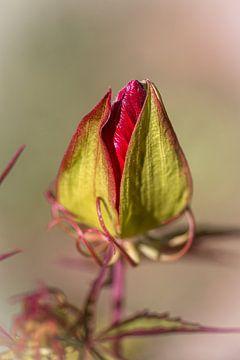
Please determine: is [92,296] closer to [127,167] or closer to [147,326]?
[147,326]

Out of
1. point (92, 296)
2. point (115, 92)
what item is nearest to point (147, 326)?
point (92, 296)

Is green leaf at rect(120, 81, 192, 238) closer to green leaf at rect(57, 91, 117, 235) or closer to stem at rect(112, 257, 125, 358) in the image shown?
green leaf at rect(57, 91, 117, 235)

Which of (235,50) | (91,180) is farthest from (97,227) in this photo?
(235,50)

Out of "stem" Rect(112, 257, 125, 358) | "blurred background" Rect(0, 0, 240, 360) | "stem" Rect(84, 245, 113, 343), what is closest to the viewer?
"stem" Rect(84, 245, 113, 343)

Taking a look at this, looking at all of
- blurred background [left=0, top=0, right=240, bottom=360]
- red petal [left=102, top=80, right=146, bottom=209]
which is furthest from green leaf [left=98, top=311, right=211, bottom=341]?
blurred background [left=0, top=0, right=240, bottom=360]

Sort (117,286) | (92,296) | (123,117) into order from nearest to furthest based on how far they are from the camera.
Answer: (123,117)
(92,296)
(117,286)

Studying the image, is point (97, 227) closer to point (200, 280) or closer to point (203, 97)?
point (200, 280)

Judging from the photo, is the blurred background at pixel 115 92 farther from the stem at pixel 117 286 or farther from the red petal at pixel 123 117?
the red petal at pixel 123 117
